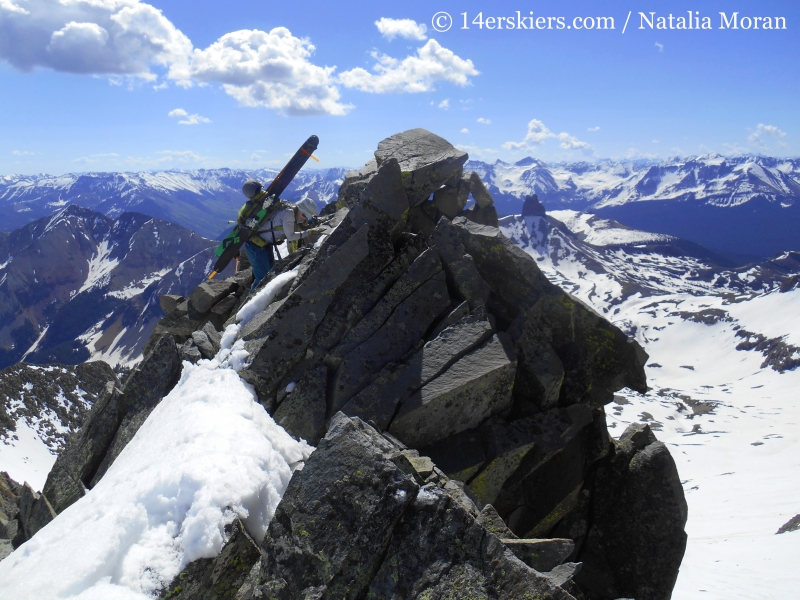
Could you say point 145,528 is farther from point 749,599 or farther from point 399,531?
point 749,599

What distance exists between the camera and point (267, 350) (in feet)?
53.2

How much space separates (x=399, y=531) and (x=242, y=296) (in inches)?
738

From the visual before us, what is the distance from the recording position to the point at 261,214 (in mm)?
25156

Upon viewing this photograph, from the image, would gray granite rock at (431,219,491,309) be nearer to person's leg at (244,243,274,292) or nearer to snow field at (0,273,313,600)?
snow field at (0,273,313,600)

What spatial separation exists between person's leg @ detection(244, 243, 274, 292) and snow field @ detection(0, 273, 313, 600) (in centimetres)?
1294

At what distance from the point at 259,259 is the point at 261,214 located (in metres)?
2.36

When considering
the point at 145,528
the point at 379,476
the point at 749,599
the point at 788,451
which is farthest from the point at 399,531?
the point at 788,451

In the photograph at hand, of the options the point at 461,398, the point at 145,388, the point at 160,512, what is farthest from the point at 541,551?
the point at 145,388

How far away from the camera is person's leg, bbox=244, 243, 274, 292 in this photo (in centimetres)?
2511

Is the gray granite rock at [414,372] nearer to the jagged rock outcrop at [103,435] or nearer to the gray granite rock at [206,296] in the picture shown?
the jagged rock outcrop at [103,435]

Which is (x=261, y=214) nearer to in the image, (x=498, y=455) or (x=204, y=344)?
(x=204, y=344)

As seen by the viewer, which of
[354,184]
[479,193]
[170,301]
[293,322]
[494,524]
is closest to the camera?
[494,524]

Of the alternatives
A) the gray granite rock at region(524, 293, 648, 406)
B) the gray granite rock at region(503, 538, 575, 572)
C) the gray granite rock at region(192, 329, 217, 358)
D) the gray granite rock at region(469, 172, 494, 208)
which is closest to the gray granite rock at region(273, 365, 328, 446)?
the gray granite rock at region(192, 329, 217, 358)

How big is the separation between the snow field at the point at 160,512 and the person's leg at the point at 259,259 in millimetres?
12937
